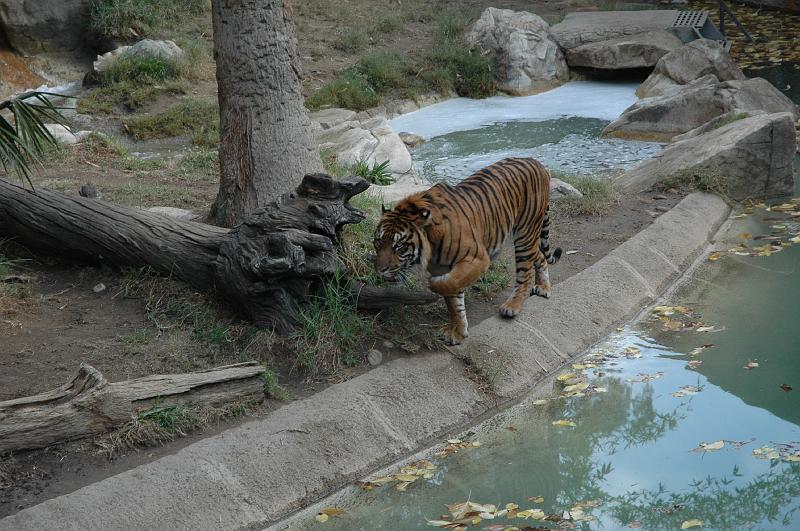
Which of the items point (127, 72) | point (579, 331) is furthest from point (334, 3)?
point (579, 331)

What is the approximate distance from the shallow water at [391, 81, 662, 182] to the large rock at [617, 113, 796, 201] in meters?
1.21

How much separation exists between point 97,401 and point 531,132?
31.8ft

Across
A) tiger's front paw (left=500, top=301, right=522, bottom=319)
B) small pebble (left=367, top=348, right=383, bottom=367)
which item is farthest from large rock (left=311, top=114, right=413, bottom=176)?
small pebble (left=367, top=348, right=383, bottom=367)

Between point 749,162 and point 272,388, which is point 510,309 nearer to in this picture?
point 272,388

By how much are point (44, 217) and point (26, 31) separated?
981cm

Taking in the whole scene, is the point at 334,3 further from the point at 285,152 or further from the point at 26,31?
the point at 285,152

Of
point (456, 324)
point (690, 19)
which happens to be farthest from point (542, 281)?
point (690, 19)

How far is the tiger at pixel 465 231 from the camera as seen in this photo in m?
5.48

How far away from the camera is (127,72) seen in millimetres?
13469

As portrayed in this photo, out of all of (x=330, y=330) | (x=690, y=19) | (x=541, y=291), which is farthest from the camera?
(x=690, y=19)

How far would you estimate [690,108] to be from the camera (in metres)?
12.3

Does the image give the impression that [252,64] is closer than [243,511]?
No

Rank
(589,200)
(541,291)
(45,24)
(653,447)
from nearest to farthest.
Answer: (653,447) < (541,291) < (589,200) < (45,24)

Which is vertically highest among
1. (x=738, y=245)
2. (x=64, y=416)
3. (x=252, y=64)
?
(x=252, y=64)
